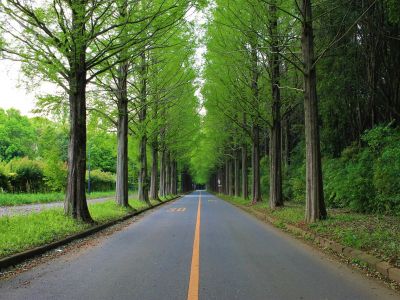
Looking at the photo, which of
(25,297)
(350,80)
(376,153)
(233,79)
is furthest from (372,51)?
(25,297)

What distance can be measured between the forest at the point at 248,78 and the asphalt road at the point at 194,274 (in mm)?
4175

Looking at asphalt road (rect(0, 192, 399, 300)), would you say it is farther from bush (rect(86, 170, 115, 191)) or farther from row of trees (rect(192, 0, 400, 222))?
bush (rect(86, 170, 115, 191))

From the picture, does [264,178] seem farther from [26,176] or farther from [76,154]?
[76,154]

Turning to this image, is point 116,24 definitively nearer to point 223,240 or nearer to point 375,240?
point 223,240

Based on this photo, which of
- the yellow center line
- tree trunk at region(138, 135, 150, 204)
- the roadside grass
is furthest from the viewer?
tree trunk at region(138, 135, 150, 204)

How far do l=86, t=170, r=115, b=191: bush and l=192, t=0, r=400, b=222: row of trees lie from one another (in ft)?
105

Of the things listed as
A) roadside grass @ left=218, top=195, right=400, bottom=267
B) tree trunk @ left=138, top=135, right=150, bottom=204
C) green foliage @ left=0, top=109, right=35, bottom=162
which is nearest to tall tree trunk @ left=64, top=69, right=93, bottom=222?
roadside grass @ left=218, top=195, right=400, bottom=267

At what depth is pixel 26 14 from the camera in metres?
10.1

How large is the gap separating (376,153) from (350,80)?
3.87 meters

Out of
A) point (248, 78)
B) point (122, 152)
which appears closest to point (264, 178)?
point (248, 78)

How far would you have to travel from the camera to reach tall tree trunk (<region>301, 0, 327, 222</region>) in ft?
37.7

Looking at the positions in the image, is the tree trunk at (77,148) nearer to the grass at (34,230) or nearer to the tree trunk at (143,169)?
the grass at (34,230)

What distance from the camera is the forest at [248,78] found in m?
10.9

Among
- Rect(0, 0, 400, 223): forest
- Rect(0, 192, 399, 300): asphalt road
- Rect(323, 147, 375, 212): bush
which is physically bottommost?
Rect(0, 192, 399, 300): asphalt road
